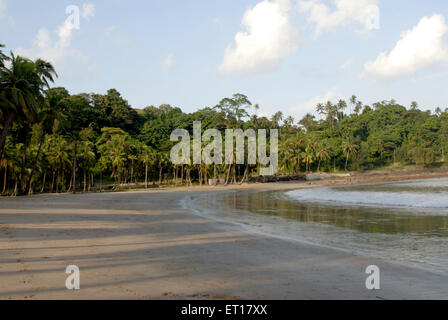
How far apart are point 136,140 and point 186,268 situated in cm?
8553

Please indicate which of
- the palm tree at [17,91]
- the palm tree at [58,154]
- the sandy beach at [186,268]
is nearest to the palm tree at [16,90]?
the palm tree at [17,91]

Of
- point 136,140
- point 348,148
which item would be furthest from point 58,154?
point 348,148

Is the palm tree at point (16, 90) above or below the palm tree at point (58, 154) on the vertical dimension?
above

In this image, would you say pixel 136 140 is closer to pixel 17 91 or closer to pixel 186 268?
pixel 17 91

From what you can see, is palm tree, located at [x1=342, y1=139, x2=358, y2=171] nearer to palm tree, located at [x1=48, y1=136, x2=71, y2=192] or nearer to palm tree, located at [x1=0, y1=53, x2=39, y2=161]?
palm tree, located at [x1=48, y1=136, x2=71, y2=192]

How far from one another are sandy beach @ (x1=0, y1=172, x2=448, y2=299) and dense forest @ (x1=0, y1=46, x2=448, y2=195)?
2182cm

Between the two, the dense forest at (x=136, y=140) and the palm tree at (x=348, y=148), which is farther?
the palm tree at (x=348, y=148)

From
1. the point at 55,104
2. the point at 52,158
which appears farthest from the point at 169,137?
the point at 55,104

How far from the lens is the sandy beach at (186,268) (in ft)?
20.6

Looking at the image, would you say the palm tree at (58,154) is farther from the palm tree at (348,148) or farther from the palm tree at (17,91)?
the palm tree at (348,148)

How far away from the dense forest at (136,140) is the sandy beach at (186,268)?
71.6 feet

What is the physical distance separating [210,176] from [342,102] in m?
89.2

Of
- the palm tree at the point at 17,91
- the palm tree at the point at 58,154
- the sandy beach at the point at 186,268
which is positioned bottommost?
the sandy beach at the point at 186,268

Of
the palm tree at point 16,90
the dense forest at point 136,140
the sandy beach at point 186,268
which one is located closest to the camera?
the sandy beach at point 186,268
